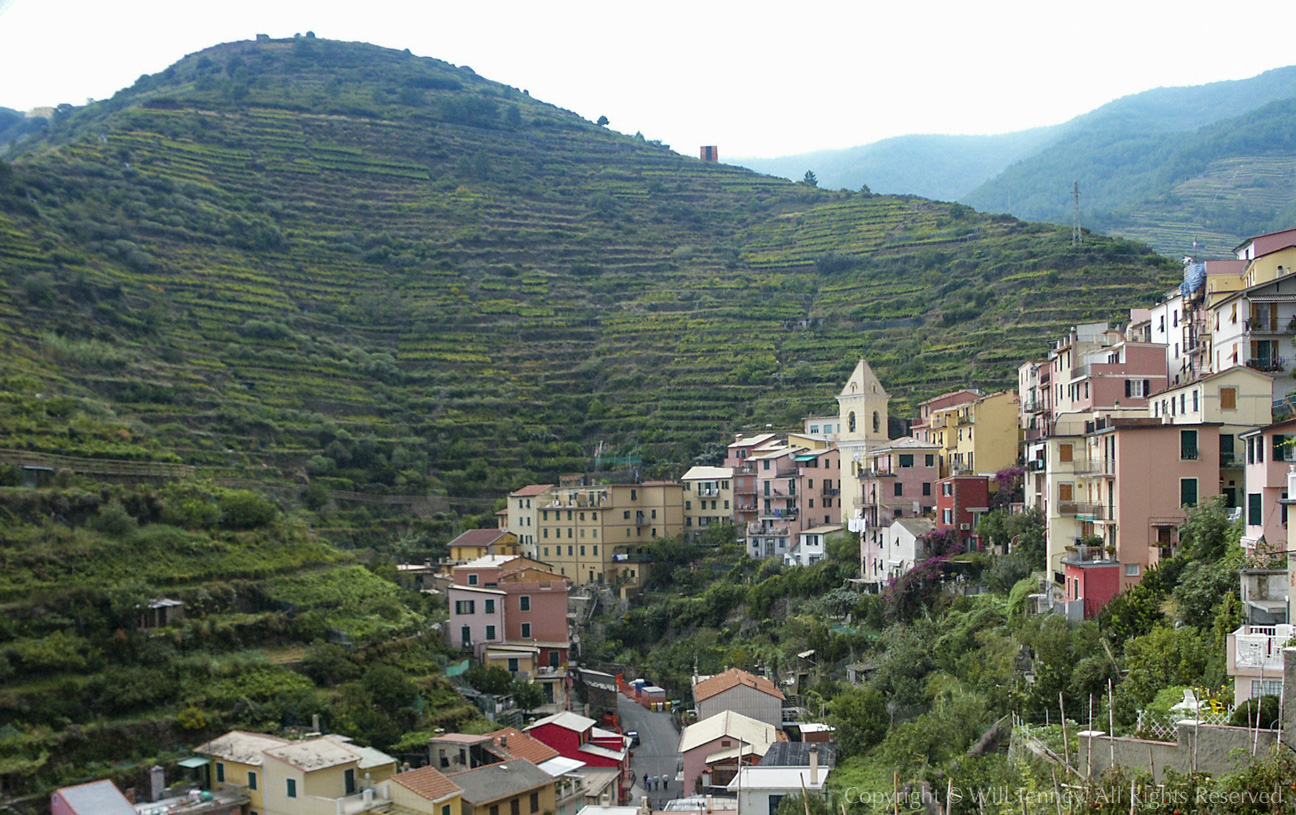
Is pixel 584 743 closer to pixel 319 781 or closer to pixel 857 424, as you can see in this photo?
pixel 319 781

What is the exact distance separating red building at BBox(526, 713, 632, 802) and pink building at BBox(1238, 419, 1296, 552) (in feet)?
60.4

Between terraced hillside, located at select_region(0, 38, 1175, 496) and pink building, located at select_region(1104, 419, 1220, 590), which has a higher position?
terraced hillside, located at select_region(0, 38, 1175, 496)

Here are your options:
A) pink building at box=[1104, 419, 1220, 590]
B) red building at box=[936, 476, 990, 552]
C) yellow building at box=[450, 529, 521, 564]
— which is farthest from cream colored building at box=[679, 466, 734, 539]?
pink building at box=[1104, 419, 1220, 590]

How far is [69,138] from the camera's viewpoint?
10081cm

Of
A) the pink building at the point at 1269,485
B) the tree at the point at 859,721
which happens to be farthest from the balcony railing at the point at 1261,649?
the tree at the point at 859,721

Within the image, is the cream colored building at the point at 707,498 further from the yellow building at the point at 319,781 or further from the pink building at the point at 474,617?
the yellow building at the point at 319,781

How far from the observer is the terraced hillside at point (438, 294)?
195 ft

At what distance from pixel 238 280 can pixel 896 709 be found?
5477cm

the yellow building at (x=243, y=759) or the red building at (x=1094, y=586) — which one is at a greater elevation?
the red building at (x=1094, y=586)

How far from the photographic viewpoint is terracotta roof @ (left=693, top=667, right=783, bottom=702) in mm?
38000

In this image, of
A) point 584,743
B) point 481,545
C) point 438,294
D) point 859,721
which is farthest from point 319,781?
point 438,294

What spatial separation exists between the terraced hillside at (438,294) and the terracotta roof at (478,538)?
25.7 feet

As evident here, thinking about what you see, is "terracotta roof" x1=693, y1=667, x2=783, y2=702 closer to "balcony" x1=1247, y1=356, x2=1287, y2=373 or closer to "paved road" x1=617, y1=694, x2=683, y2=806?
"paved road" x1=617, y1=694, x2=683, y2=806

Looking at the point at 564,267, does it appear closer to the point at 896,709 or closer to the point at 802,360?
the point at 802,360
